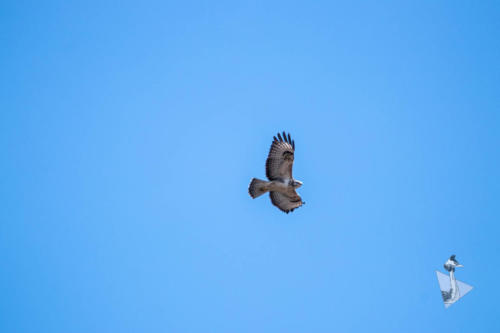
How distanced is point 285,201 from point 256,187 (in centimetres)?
122

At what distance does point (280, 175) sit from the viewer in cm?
1154

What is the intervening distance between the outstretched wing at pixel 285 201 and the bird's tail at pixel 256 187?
2.06ft

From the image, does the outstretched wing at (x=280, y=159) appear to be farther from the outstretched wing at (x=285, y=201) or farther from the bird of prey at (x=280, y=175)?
the outstretched wing at (x=285, y=201)

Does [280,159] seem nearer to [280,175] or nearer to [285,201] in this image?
[280,175]

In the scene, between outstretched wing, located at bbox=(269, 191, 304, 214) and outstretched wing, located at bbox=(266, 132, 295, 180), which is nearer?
outstretched wing, located at bbox=(266, 132, 295, 180)

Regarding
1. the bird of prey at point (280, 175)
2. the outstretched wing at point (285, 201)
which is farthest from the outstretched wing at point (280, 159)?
the outstretched wing at point (285, 201)

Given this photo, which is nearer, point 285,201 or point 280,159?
point 280,159

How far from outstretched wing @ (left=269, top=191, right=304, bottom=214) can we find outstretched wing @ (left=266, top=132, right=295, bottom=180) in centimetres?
79

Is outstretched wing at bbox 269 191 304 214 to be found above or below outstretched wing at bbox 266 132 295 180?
below

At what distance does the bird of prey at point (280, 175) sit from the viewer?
1122cm

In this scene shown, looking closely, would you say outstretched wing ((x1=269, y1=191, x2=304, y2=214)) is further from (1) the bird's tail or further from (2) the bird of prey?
(1) the bird's tail

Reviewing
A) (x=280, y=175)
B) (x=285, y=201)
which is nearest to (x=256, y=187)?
(x=280, y=175)

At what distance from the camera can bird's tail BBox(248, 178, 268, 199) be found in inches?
455

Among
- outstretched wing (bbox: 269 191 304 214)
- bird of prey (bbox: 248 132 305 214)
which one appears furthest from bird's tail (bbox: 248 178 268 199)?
outstretched wing (bbox: 269 191 304 214)
